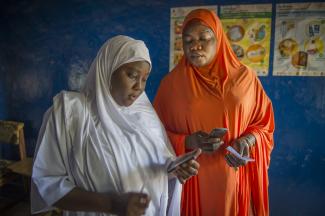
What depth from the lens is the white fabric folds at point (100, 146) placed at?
35.5 inches

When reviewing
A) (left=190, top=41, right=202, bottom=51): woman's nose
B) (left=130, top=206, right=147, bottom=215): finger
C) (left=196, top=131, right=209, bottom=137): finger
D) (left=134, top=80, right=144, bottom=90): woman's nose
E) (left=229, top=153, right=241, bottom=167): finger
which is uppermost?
(left=190, top=41, right=202, bottom=51): woman's nose

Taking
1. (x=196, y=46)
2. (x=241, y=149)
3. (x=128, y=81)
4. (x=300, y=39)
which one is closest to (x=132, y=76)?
(x=128, y=81)

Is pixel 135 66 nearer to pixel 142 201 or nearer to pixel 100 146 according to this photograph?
pixel 100 146

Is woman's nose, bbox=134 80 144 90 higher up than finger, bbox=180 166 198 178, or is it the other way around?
woman's nose, bbox=134 80 144 90

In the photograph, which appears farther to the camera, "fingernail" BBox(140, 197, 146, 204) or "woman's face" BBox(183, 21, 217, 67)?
"woman's face" BBox(183, 21, 217, 67)

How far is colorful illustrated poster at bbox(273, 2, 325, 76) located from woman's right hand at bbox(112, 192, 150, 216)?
167 centimetres

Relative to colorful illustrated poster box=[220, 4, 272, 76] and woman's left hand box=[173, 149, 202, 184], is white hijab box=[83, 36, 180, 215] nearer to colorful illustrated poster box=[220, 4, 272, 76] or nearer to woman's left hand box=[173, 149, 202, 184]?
woman's left hand box=[173, 149, 202, 184]

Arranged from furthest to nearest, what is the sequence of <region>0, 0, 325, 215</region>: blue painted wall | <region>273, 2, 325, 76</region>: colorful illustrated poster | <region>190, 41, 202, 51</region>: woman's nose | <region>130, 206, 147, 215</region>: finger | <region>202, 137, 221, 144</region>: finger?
<region>0, 0, 325, 215</region>: blue painted wall
<region>273, 2, 325, 76</region>: colorful illustrated poster
<region>190, 41, 202, 51</region>: woman's nose
<region>202, 137, 221, 144</region>: finger
<region>130, 206, 147, 215</region>: finger

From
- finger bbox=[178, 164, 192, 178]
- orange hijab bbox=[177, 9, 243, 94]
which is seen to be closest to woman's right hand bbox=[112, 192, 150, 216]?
finger bbox=[178, 164, 192, 178]

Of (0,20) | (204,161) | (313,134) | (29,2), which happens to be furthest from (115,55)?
(0,20)

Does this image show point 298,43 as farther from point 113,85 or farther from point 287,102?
point 113,85

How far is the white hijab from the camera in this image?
96 cm

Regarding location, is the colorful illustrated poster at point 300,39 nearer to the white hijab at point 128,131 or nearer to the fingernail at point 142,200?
the white hijab at point 128,131

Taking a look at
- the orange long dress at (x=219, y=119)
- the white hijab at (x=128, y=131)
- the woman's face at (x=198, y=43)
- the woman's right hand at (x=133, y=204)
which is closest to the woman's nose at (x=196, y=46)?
the woman's face at (x=198, y=43)
